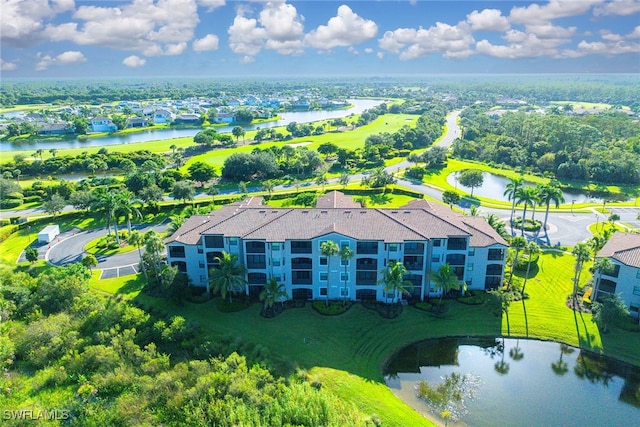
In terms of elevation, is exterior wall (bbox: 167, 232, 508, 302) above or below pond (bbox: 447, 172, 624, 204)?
above

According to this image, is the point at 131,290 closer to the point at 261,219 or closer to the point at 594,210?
the point at 261,219

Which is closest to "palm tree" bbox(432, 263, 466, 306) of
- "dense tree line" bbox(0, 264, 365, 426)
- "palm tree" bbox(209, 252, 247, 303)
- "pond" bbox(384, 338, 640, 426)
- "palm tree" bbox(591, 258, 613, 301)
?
"pond" bbox(384, 338, 640, 426)

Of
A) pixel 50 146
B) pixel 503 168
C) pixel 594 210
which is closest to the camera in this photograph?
pixel 594 210

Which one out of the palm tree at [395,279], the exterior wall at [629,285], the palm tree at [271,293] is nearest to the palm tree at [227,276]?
the palm tree at [271,293]

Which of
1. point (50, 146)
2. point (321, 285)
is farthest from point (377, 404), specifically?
point (50, 146)

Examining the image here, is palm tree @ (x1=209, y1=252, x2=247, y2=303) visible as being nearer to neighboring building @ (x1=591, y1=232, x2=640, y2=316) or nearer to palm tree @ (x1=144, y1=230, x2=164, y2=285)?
palm tree @ (x1=144, y1=230, x2=164, y2=285)

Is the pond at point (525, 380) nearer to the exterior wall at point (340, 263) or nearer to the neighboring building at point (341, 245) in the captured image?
the exterior wall at point (340, 263)
